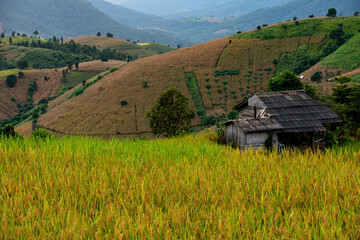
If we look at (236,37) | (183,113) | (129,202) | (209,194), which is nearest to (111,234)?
(129,202)

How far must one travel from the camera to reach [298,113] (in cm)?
2650

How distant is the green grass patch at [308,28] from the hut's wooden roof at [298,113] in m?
123

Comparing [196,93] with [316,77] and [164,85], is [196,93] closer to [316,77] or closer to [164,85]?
[164,85]

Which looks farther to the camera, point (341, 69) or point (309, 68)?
point (309, 68)

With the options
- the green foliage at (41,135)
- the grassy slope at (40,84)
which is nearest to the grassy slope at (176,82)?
the grassy slope at (40,84)

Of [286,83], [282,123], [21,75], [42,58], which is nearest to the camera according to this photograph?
[282,123]

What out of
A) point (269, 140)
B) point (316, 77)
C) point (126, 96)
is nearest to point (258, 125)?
point (269, 140)

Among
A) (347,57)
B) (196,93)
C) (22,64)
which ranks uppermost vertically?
(22,64)

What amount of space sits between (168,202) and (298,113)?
2578 cm

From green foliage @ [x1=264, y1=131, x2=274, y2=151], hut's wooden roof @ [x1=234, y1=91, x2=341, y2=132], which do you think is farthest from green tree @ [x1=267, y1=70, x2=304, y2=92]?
green foliage @ [x1=264, y1=131, x2=274, y2=151]

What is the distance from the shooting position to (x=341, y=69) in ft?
320

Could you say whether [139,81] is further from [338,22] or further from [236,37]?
[338,22]

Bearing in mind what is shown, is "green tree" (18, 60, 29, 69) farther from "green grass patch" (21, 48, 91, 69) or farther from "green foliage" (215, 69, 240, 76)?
"green foliage" (215, 69, 240, 76)

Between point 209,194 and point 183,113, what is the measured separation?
39.1 m
